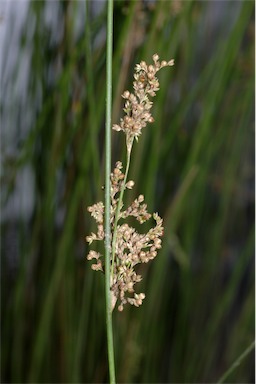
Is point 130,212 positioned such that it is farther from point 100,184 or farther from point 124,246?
point 100,184

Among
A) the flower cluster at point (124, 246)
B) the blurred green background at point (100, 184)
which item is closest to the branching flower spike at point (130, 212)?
the flower cluster at point (124, 246)

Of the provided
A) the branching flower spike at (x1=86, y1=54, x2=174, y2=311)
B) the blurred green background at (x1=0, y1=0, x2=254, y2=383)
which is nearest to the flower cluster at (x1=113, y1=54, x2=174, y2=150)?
the branching flower spike at (x1=86, y1=54, x2=174, y2=311)

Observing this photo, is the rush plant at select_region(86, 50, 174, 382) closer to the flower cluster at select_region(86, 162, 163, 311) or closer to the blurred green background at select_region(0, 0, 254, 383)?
the flower cluster at select_region(86, 162, 163, 311)

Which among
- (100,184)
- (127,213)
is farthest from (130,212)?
(100,184)

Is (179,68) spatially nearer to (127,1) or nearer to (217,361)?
(127,1)

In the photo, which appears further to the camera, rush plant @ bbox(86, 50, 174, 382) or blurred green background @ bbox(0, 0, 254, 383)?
blurred green background @ bbox(0, 0, 254, 383)

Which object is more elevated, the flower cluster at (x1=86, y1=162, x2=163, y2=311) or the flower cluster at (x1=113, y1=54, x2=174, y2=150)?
the flower cluster at (x1=113, y1=54, x2=174, y2=150)

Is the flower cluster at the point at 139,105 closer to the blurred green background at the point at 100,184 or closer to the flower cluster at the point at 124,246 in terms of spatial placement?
the flower cluster at the point at 124,246
